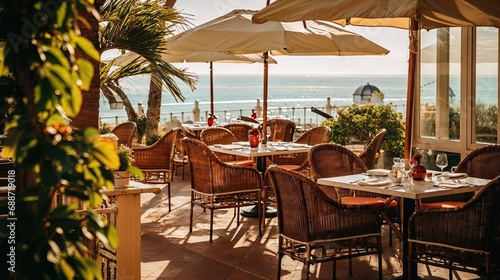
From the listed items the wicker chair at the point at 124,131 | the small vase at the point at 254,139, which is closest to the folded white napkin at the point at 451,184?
the small vase at the point at 254,139

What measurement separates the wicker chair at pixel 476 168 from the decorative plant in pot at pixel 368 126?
158 inches

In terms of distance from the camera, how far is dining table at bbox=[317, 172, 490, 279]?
16.3 feet

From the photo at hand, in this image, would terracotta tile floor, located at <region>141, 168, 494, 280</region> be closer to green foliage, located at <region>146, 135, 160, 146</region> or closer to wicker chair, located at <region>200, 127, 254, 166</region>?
wicker chair, located at <region>200, 127, 254, 166</region>

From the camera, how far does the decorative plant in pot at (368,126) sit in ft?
33.7

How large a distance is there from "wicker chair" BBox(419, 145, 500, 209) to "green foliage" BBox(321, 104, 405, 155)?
13.3 feet

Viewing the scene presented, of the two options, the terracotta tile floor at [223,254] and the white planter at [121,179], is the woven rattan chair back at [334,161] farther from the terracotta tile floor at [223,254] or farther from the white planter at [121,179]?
the white planter at [121,179]

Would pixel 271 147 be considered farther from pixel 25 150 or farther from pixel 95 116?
pixel 25 150

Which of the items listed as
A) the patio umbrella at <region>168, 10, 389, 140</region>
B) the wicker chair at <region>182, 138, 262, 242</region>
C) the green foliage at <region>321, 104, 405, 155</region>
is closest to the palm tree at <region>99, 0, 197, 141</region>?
the wicker chair at <region>182, 138, 262, 242</region>

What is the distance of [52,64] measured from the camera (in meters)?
1.73

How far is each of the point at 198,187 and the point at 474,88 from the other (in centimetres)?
323

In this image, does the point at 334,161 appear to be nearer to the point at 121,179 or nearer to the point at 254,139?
the point at 254,139

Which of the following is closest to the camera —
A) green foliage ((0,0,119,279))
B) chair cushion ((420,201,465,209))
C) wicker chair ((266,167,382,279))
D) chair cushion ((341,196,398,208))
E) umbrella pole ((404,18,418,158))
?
green foliage ((0,0,119,279))

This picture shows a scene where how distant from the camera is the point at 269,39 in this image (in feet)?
25.9

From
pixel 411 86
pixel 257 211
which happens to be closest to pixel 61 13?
pixel 411 86
